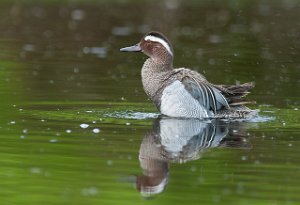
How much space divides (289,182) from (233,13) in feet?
65.7

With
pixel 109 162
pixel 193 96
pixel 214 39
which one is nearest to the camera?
pixel 109 162

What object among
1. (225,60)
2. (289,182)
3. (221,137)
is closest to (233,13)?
(225,60)

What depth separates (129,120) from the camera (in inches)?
550

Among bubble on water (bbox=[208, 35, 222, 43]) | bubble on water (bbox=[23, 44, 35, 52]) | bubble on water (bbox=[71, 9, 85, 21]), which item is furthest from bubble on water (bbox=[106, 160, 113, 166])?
bubble on water (bbox=[71, 9, 85, 21])

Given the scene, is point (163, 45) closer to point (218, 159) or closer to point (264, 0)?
point (218, 159)

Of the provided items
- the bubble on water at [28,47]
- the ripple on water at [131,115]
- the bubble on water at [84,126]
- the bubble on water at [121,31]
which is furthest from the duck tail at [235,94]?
the bubble on water at [121,31]

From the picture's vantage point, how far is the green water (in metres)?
9.96

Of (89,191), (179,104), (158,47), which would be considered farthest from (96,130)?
(89,191)

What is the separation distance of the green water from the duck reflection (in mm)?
15

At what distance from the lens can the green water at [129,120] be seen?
9.96 m

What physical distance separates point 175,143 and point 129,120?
1.69 m

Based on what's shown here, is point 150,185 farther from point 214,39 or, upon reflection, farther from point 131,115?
point 214,39

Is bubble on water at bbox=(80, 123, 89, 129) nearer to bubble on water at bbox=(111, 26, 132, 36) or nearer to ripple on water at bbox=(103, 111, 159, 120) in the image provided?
ripple on water at bbox=(103, 111, 159, 120)

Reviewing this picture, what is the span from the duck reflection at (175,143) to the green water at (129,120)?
0.01m
